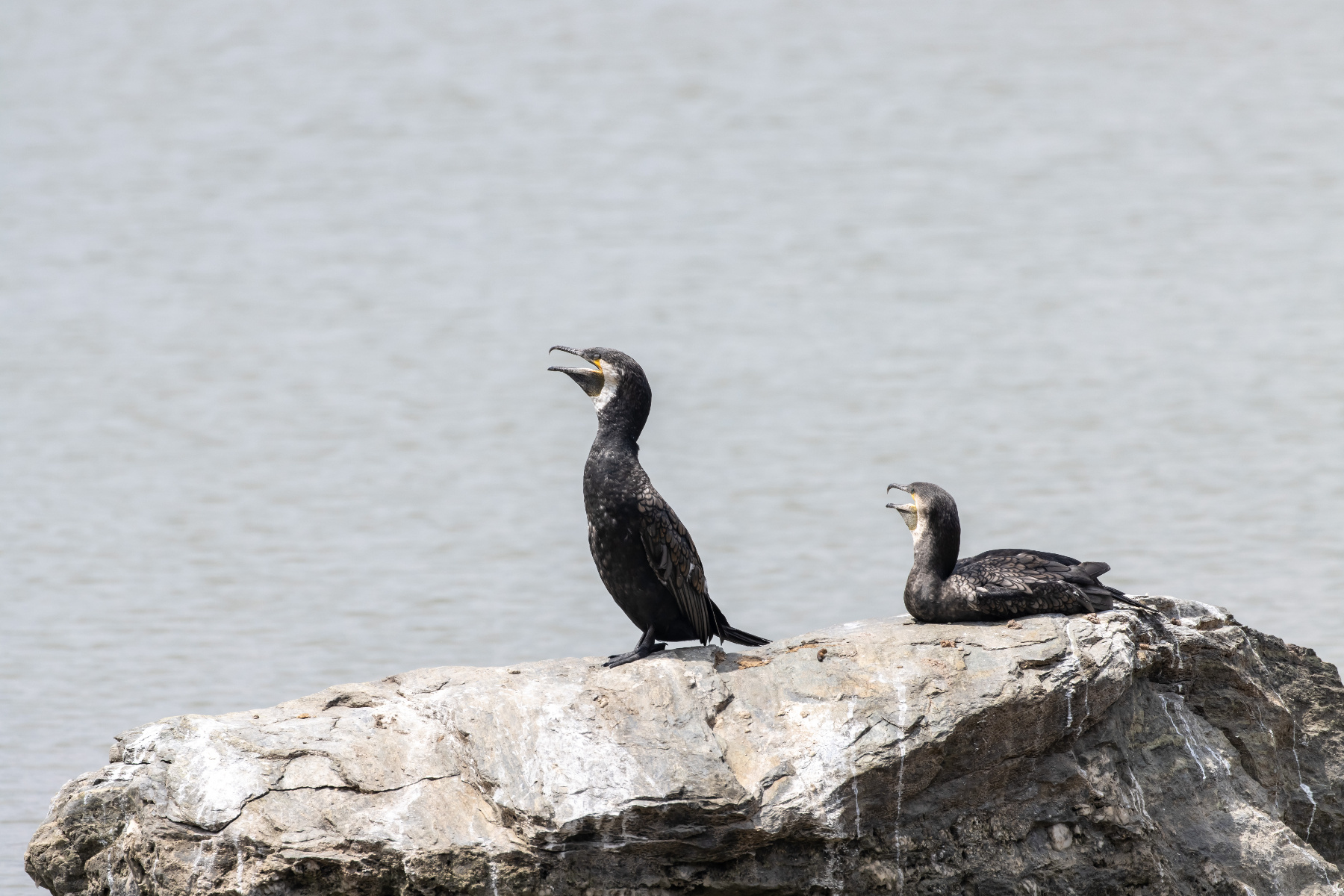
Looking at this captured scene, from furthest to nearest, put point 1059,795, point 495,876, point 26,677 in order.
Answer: point 26,677
point 1059,795
point 495,876

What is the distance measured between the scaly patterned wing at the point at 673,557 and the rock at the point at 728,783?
233mm

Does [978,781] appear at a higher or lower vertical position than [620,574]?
lower

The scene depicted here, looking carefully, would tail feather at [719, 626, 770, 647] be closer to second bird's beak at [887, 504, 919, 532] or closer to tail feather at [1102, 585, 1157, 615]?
second bird's beak at [887, 504, 919, 532]

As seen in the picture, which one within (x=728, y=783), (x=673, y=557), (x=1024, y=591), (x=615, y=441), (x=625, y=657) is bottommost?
(x=728, y=783)

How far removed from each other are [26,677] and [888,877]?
7707 millimetres

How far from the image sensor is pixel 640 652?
6898 millimetres

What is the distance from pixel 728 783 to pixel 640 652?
3.27 ft

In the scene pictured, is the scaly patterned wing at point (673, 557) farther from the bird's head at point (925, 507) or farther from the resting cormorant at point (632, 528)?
the bird's head at point (925, 507)

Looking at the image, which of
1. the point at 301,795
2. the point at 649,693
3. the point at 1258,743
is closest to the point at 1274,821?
the point at 1258,743

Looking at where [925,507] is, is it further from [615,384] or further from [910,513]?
[615,384]

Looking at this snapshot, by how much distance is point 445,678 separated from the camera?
22.4 ft

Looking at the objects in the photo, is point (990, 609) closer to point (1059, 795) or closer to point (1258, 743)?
point (1059, 795)

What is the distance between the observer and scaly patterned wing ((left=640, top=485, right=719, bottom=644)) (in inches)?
272

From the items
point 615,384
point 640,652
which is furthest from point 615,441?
point 640,652
